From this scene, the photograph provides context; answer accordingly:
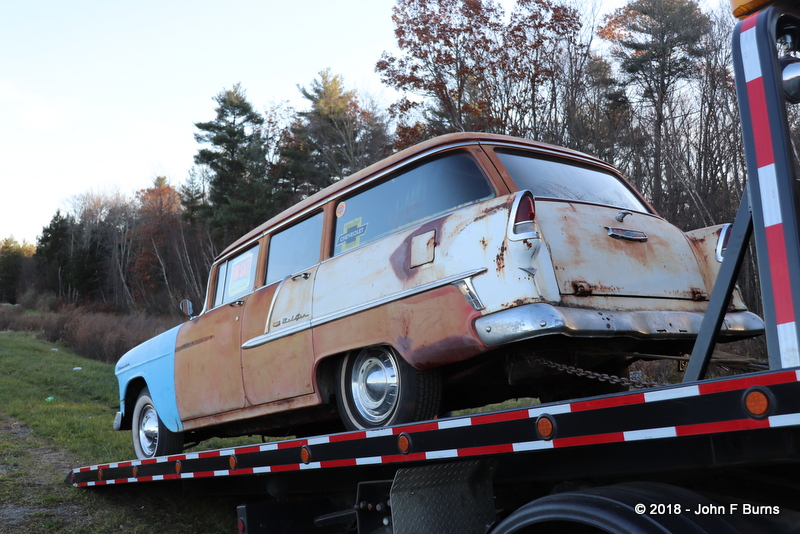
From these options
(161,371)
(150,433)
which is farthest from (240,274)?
(150,433)

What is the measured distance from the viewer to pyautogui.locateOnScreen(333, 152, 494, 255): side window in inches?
140

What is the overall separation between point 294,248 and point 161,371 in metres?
1.95

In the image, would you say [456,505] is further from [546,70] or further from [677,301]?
[546,70]

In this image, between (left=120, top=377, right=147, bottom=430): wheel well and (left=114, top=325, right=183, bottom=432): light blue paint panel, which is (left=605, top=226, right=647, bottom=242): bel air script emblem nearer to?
(left=114, top=325, right=183, bottom=432): light blue paint panel

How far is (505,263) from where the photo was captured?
3.04 m

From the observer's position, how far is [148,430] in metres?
6.07

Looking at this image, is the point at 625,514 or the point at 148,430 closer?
the point at 625,514

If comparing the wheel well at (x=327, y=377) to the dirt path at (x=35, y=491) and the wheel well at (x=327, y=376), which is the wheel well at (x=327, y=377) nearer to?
the wheel well at (x=327, y=376)

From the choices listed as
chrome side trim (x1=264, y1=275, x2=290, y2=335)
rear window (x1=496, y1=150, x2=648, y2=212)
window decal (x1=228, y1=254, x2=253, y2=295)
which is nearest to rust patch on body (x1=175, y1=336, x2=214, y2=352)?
window decal (x1=228, y1=254, x2=253, y2=295)

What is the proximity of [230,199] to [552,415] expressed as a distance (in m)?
31.1

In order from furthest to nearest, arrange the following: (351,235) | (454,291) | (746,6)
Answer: (351,235) → (454,291) → (746,6)

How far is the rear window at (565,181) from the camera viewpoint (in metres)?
3.67

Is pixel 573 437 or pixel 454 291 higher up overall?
pixel 454 291

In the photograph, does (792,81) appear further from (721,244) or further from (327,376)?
(327,376)
